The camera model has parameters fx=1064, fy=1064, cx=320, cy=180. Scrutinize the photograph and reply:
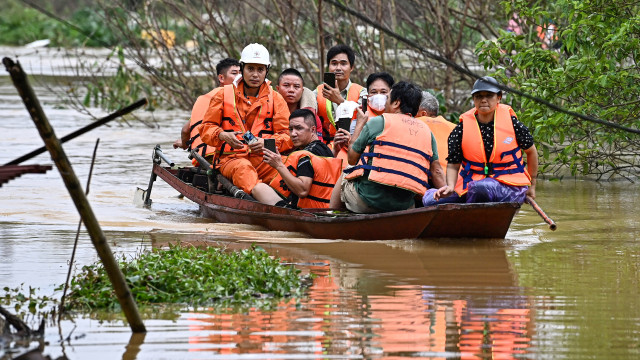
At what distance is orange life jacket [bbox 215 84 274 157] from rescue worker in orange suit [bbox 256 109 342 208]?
0.57 metres

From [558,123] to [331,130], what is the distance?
2.28 meters

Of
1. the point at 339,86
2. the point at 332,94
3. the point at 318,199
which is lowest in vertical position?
the point at 318,199

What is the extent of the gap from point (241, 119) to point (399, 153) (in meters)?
2.37

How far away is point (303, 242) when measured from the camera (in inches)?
347

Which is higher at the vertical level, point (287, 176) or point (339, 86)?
point (339, 86)

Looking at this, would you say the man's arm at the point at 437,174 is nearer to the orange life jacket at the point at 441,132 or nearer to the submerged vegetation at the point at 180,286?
the orange life jacket at the point at 441,132

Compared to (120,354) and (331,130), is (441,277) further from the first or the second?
(331,130)

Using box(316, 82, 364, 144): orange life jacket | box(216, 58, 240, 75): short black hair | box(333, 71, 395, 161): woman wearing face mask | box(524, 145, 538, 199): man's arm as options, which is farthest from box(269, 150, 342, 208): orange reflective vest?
box(216, 58, 240, 75): short black hair

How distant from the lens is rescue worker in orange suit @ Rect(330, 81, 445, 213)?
8211mm

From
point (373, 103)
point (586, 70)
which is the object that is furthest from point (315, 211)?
point (586, 70)

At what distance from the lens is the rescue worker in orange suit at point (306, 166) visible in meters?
9.20

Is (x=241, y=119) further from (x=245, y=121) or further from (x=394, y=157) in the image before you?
(x=394, y=157)

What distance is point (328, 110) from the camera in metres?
10.5

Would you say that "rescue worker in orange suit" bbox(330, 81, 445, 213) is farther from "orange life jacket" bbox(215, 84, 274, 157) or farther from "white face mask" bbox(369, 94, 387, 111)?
"orange life jacket" bbox(215, 84, 274, 157)
